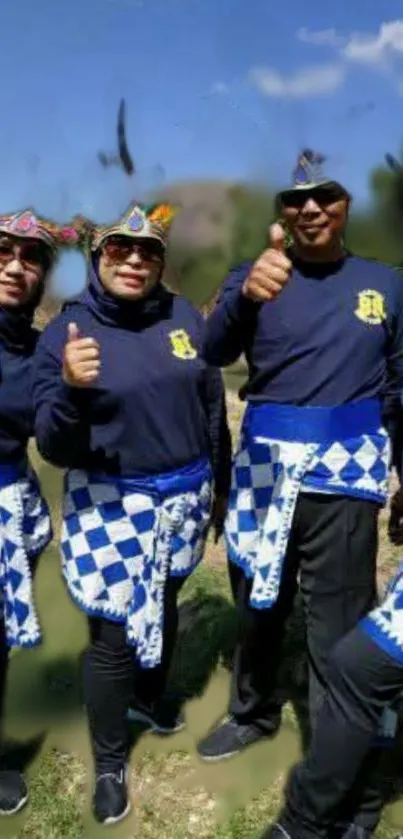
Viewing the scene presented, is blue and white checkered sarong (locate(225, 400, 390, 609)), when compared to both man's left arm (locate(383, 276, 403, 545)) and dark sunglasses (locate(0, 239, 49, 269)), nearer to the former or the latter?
man's left arm (locate(383, 276, 403, 545))

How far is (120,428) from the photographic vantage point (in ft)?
9.21

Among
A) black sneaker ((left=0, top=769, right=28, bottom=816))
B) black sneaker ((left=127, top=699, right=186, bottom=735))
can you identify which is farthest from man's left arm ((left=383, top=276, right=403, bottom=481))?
black sneaker ((left=0, top=769, right=28, bottom=816))

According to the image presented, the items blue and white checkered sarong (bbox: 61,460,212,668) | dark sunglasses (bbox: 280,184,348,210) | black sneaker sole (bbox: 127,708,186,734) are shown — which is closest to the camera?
dark sunglasses (bbox: 280,184,348,210)

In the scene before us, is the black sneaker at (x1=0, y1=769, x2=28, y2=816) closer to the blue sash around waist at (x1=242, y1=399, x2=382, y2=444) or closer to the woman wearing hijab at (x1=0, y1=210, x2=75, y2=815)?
the woman wearing hijab at (x1=0, y1=210, x2=75, y2=815)

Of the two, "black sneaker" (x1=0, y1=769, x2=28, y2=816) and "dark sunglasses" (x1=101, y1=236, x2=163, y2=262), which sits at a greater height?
"dark sunglasses" (x1=101, y1=236, x2=163, y2=262)

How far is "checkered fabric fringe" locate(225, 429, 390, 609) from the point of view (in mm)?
2783

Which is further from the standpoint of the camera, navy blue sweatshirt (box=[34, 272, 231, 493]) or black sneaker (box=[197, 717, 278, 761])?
black sneaker (box=[197, 717, 278, 761])

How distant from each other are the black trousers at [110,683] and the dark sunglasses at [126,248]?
3.53 feet

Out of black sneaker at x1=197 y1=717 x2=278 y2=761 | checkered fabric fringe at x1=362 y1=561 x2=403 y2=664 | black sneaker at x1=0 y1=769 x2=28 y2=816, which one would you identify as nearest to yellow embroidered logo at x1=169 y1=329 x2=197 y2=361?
checkered fabric fringe at x1=362 y1=561 x2=403 y2=664

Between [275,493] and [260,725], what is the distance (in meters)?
1.08

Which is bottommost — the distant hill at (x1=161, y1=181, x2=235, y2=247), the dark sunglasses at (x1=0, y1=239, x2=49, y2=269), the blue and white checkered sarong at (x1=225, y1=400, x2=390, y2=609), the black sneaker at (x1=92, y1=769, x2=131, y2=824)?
the black sneaker at (x1=92, y1=769, x2=131, y2=824)

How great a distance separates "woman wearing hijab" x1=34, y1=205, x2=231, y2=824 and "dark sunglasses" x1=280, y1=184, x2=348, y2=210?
0.39 meters

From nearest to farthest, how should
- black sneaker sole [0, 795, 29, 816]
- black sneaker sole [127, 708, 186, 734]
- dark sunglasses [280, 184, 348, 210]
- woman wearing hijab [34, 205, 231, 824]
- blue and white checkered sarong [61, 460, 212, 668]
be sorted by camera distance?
dark sunglasses [280, 184, 348, 210] < woman wearing hijab [34, 205, 231, 824] < blue and white checkered sarong [61, 460, 212, 668] < black sneaker sole [0, 795, 29, 816] < black sneaker sole [127, 708, 186, 734]

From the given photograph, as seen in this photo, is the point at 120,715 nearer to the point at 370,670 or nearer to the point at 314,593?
the point at 314,593
